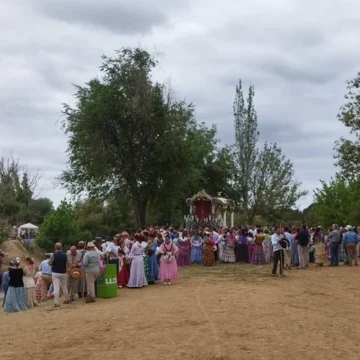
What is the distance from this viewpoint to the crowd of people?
59.2 ft

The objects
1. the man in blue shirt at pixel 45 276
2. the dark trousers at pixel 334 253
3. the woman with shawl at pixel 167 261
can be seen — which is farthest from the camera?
the dark trousers at pixel 334 253

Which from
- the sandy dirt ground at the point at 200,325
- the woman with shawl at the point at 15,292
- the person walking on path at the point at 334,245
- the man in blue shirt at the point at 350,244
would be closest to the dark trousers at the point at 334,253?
the person walking on path at the point at 334,245

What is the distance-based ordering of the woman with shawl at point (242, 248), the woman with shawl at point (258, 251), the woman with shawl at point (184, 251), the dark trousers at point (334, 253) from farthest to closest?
1. the woman with shawl at point (242, 248)
2. the woman with shawl at point (258, 251)
3. the woman with shawl at point (184, 251)
4. the dark trousers at point (334, 253)

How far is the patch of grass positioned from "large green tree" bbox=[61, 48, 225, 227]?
403 inches

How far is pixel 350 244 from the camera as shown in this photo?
1035 inches

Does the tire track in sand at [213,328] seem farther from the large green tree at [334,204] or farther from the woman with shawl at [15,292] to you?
the large green tree at [334,204]

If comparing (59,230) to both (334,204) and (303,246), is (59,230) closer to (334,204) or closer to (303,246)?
(303,246)

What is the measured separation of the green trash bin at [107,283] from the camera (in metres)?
18.2

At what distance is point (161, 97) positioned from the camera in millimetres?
36750

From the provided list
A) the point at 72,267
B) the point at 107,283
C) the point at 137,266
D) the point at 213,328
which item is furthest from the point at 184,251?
the point at 213,328

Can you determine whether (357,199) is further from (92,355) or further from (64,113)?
(92,355)

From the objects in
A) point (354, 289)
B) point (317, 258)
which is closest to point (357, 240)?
point (317, 258)

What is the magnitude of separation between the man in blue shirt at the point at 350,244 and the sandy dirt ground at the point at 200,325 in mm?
6463

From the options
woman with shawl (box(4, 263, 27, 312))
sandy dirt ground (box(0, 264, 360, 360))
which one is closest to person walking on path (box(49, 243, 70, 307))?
sandy dirt ground (box(0, 264, 360, 360))
